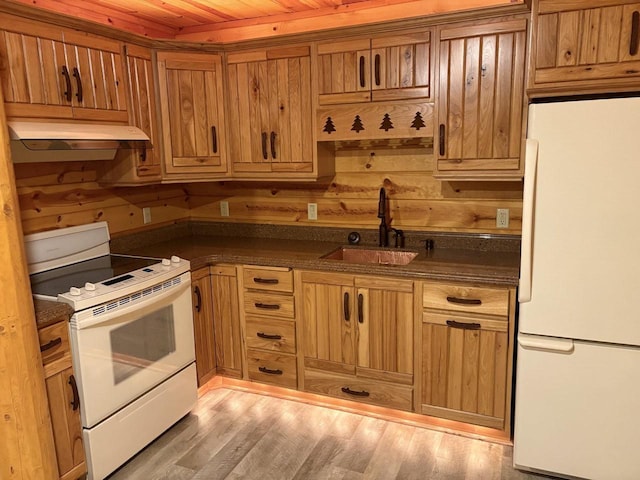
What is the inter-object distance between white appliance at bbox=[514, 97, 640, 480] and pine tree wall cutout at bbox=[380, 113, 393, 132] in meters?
0.85

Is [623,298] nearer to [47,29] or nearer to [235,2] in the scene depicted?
[235,2]

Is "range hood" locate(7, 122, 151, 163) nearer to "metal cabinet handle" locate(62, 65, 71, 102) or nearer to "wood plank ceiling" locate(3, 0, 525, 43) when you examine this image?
"metal cabinet handle" locate(62, 65, 71, 102)

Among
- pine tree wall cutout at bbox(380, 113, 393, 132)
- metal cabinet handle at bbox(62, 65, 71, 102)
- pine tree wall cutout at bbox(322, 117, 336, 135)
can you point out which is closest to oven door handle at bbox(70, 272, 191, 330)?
metal cabinet handle at bbox(62, 65, 71, 102)

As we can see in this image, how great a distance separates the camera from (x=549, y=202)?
2.00 metres

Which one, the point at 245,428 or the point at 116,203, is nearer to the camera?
the point at 245,428

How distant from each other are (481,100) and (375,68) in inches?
23.4

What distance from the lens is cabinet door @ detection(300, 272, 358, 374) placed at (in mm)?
2689

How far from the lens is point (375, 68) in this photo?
2.65m

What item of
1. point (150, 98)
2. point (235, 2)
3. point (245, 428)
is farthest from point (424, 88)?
point (245, 428)

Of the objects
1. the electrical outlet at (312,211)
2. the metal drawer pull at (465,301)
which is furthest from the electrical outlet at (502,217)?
the electrical outlet at (312,211)

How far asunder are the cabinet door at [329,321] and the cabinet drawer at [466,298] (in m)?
0.43

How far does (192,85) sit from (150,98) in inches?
11.1

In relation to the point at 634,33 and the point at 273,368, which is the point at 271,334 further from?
the point at 634,33

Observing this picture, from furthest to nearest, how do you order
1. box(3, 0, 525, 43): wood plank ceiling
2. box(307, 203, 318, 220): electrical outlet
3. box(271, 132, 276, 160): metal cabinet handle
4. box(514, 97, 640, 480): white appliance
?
1. box(307, 203, 318, 220): electrical outlet
2. box(271, 132, 276, 160): metal cabinet handle
3. box(3, 0, 525, 43): wood plank ceiling
4. box(514, 97, 640, 480): white appliance
